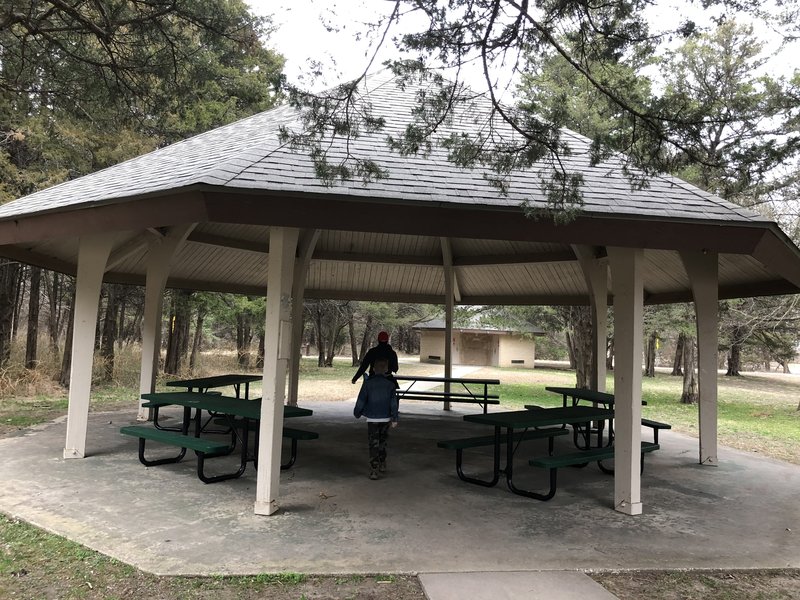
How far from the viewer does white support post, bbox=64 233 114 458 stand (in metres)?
6.59

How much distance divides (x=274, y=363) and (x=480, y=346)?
3608 cm

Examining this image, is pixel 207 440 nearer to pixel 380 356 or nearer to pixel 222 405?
pixel 222 405

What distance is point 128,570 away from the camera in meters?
3.61

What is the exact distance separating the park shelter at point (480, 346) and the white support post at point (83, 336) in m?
30.7

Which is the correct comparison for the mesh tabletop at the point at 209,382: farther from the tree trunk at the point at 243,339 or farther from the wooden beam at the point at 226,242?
the tree trunk at the point at 243,339

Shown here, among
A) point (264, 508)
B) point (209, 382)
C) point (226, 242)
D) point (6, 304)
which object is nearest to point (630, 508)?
point (264, 508)

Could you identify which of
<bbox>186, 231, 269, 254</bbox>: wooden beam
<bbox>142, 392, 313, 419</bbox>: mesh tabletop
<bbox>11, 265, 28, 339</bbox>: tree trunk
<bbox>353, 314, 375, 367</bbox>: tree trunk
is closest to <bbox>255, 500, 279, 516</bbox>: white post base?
<bbox>142, 392, 313, 419</bbox>: mesh tabletop

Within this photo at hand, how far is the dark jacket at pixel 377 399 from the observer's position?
20.1 ft

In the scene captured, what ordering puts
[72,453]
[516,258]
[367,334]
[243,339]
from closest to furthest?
[72,453] → [516,258] → [243,339] → [367,334]

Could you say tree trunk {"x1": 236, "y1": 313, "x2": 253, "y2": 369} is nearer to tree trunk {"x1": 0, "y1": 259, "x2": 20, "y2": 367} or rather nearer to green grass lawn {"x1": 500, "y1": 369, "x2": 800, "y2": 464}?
tree trunk {"x1": 0, "y1": 259, "x2": 20, "y2": 367}

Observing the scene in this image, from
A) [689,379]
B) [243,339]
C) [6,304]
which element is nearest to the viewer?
[6,304]

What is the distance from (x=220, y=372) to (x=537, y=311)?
1417cm

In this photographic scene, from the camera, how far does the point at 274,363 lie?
4.86m

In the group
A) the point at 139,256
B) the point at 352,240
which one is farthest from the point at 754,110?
the point at 139,256
